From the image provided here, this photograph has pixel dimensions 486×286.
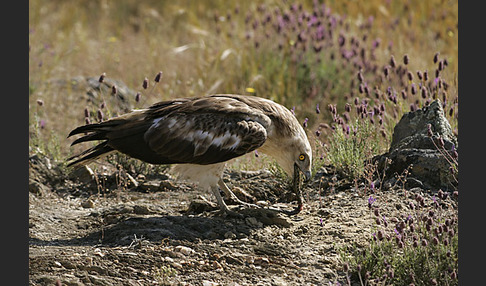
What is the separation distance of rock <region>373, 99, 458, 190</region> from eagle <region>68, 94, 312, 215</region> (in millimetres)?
851

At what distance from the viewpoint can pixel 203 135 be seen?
517 centimetres

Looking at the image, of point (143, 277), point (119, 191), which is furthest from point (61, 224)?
point (143, 277)

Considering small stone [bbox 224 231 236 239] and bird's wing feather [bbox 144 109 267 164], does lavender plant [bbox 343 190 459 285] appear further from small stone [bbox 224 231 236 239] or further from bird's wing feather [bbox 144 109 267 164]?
bird's wing feather [bbox 144 109 267 164]

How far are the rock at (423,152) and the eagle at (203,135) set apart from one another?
0.85 metres

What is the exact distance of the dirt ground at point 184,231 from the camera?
4.30 meters

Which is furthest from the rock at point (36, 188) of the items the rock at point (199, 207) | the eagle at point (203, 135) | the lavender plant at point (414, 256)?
the lavender plant at point (414, 256)

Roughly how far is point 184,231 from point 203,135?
74 cm

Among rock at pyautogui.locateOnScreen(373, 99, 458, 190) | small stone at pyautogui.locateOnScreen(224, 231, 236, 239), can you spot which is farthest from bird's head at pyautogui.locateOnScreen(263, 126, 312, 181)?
small stone at pyautogui.locateOnScreen(224, 231, 236, 239)

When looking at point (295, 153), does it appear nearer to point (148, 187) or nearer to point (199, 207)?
Result: point (199, 207)

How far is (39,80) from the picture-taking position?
9328mm

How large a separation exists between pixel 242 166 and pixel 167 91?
2704 mm

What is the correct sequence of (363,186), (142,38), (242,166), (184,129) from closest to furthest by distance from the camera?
(184,129) → (363,186) → (242,166) → (142,38)

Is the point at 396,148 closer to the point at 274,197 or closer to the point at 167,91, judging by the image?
the point at 274,197

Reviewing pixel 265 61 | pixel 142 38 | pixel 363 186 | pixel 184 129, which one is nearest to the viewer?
pixel 184 129
